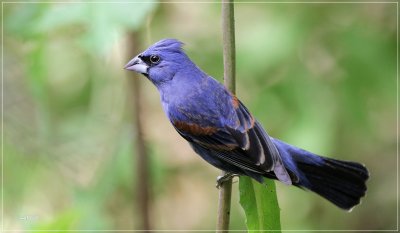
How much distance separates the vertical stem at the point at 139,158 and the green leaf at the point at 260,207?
3.23ft

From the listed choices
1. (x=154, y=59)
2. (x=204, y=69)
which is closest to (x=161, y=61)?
(x=154, y=59)

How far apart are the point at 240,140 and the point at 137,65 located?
66 centimetres

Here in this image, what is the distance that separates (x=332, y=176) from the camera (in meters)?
3.79

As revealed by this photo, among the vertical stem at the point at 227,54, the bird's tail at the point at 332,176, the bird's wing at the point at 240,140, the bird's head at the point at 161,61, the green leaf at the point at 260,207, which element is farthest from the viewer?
the bird's tail at the point at 332,176

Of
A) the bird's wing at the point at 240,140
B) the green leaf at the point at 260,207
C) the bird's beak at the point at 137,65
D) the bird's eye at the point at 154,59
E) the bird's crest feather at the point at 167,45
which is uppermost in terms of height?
the bird's crest feather at the point at 167,45

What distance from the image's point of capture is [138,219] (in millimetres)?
3896

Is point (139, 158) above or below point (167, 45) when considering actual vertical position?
below

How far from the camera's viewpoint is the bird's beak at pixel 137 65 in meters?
3.50

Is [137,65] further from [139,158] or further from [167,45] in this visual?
[139,158]

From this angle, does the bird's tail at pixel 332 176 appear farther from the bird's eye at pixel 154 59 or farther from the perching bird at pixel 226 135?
the bird's eye at pixel 154 59

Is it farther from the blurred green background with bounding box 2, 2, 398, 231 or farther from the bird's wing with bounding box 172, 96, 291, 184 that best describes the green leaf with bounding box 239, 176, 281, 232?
the blurred green background with bounding box 2, 2, 398, 231

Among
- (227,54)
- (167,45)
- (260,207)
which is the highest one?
(167,45)

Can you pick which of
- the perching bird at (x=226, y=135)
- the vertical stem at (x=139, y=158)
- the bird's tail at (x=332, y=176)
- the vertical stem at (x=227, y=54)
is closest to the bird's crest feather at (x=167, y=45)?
the perching bird at (x=226, y=135)

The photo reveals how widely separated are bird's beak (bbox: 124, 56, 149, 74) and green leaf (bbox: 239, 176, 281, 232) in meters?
0.94
